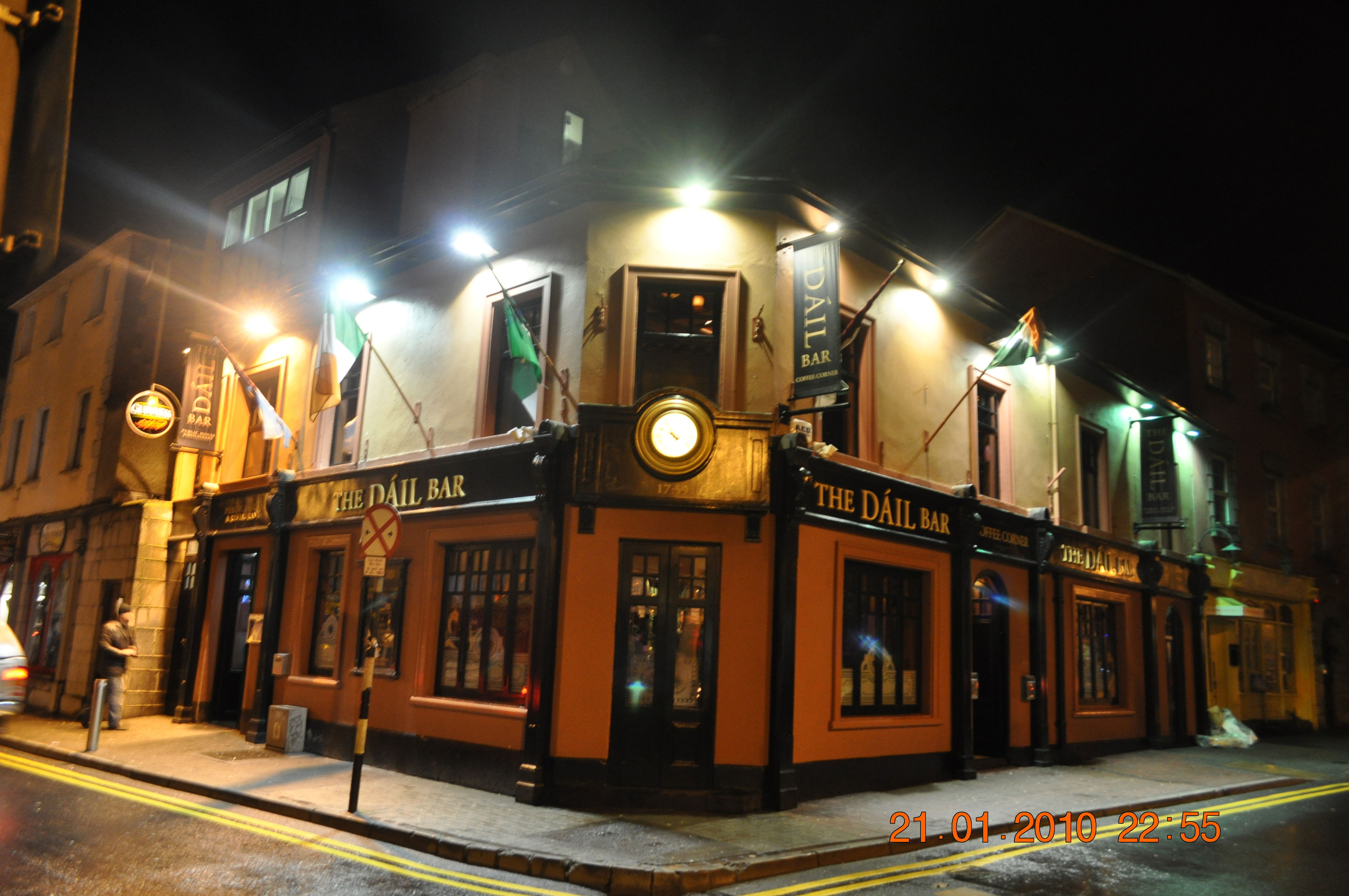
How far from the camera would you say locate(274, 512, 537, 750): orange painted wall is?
11.1 metres

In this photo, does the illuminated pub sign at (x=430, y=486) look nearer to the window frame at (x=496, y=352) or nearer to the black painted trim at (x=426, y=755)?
the window frame at (x=496, y=352)

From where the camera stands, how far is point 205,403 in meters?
16.8

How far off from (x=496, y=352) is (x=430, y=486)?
210 cm

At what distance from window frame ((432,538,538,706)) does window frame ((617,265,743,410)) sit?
2458 millimetres

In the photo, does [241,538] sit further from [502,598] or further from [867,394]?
[867,394]

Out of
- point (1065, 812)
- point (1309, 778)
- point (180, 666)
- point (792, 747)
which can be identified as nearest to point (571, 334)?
point (792, 747)

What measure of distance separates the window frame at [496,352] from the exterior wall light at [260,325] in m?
6.29

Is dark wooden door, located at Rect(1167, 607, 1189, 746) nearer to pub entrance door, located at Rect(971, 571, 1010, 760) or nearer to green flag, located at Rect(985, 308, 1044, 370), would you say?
pub entrance door, located at Rect(971, 571, 1010, 760)

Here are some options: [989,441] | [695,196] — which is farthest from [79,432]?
[989,441]

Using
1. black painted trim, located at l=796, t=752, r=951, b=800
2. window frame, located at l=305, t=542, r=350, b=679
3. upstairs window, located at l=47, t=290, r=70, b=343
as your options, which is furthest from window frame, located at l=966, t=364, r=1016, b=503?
upstairs window, located at l=47, t=290, r=70, b=343

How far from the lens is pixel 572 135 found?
16672 millimetres

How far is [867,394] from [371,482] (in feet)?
24.7

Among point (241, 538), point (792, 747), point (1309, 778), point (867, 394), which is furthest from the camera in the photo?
point (241, 538)

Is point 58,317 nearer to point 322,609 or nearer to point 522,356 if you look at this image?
point 322,609
